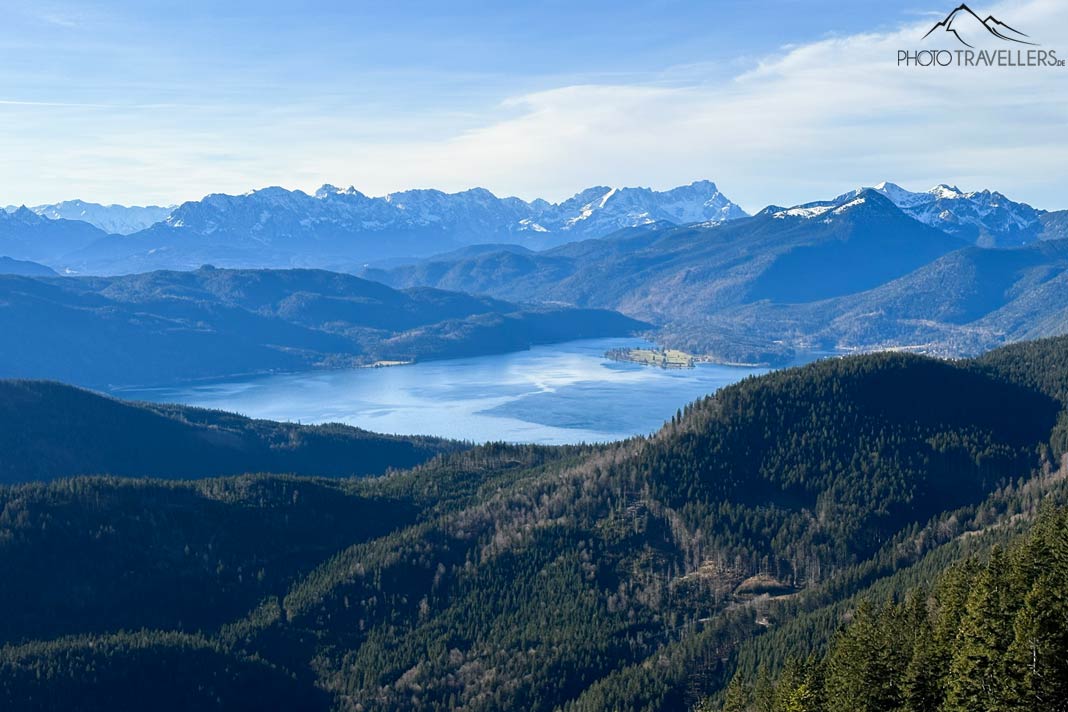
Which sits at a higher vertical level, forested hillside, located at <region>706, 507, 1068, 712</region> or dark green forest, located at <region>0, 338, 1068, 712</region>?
forested hillside, located at <region>706, 507, 1068, 712</region>

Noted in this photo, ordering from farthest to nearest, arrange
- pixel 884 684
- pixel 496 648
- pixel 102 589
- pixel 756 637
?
pixel 102 589 < pixel 496 648 < pixel 756 637 < pixel 884 684

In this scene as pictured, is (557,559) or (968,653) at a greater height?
(968,653)

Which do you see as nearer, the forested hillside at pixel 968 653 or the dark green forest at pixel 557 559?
the forested hillside at pixel 968 653

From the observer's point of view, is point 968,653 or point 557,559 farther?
point 557,559

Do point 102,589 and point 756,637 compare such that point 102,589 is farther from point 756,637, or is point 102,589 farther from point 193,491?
point 756,637

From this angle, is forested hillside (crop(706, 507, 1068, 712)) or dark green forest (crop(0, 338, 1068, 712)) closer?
forested hillside (crop(706, 507, 1068, 712))

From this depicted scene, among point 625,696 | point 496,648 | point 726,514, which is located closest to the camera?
point 625,696

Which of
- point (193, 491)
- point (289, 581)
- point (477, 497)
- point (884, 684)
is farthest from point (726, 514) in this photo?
point (884, 684)

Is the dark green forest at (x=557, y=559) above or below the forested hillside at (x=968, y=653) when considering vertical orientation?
below
